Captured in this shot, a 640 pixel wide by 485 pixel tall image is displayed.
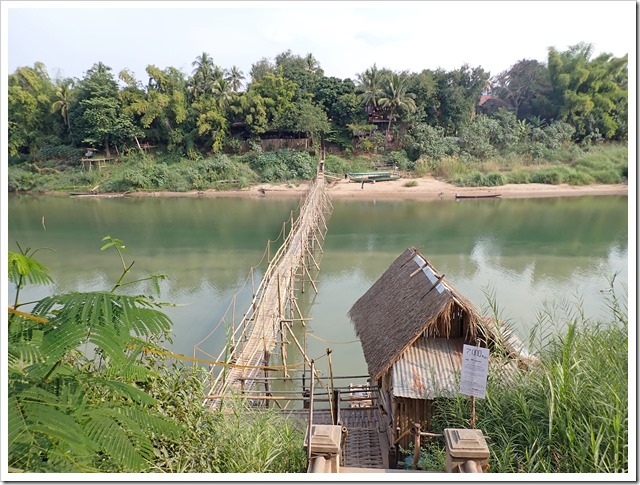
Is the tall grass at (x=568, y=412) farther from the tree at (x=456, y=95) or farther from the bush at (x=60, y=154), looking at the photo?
the bush at (x=60, y=154)

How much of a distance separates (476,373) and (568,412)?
0.69m

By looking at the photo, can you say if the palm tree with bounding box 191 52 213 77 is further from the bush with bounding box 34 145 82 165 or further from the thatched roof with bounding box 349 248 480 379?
the thatched roof with bounding box 349 248 480 379

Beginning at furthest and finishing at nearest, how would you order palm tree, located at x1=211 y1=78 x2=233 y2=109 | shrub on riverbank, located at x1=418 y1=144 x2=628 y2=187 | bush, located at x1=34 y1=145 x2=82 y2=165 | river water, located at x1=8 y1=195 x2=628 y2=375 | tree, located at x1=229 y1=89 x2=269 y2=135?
bush, located at x1=34 y1=145 x2=82 y2=165 < palm tree, located at x1=211 y1=78 x2=233 y2=109 < tree, located at x1=229 y1=89 x2=269 y2=135 < shrub on riverbank, located at x1=418 y1=144 x2=628 y2=187 < river water, located at x1=8 y1=195 x2=628 y2=375

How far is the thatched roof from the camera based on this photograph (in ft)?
18.1

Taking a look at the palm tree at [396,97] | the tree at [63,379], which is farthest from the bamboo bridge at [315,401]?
the palm tree at [396,97]

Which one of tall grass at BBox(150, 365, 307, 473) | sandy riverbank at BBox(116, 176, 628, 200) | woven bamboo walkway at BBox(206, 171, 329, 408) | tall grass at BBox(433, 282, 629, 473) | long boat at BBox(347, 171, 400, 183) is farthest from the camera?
long boat at BBox(347, 171, 400, 183)

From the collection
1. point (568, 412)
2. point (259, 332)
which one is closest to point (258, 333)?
point (259, 332)

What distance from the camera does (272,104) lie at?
3133cm

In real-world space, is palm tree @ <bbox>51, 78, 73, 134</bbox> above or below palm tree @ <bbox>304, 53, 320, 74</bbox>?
below

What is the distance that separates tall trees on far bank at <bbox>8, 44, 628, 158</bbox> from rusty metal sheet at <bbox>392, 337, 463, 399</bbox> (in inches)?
1052

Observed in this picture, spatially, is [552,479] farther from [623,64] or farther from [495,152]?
[623,64]

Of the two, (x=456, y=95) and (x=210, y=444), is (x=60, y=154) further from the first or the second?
(x=210, y=444)

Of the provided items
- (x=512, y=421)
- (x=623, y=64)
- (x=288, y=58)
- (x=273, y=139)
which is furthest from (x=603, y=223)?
(x=288, y=58)

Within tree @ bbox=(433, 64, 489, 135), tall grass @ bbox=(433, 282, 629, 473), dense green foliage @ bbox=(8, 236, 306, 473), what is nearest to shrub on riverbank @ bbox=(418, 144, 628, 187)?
tree @ bbox=(433, 64, 489, 135)
